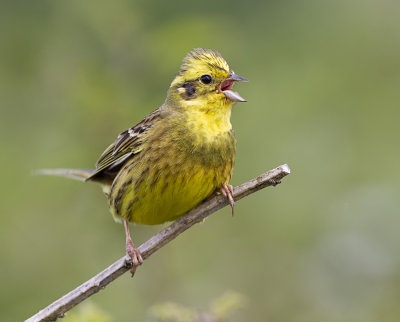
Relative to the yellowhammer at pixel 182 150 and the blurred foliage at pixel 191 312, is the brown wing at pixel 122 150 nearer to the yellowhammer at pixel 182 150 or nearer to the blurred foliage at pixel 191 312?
the yellowhammer at pixel 182 150

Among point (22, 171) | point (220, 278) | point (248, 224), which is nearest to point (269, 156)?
point (248, 224)

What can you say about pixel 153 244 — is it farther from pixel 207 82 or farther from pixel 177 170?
pixel 207 82

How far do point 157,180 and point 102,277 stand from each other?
85 centimetres

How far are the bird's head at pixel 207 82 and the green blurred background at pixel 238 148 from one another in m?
0.70

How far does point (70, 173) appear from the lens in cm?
581

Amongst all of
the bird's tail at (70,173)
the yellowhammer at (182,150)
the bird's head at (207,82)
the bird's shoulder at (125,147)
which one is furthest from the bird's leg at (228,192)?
the bird's tail at (70,173)

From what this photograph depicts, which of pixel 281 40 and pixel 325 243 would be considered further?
pixel 281 40

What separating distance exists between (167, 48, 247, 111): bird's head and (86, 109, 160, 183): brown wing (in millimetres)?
299

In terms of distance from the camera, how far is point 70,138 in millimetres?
5832

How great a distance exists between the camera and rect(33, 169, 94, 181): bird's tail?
574 centimetres

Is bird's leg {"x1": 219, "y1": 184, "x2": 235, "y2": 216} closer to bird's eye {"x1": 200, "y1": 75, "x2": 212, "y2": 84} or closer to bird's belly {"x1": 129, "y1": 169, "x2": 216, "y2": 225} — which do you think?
bird's belly {"x1": 129, "y1": 169, "x2": 216, "y2": 225}

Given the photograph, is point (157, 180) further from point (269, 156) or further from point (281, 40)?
point (281, 40)

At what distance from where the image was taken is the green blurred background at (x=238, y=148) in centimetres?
586

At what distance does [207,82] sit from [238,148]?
7.50ft
